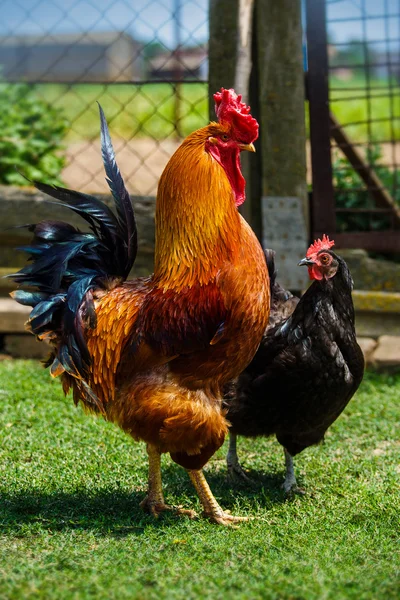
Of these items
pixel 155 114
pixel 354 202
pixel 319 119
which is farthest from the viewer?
pixel 155 114

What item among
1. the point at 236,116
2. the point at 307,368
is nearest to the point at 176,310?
the point at 307,368

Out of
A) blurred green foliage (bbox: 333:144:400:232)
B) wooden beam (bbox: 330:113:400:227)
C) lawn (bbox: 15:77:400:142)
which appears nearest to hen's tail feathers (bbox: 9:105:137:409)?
wooden beam (bbox: 330:113:400:227)

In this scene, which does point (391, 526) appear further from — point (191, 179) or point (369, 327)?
point (369, 327)

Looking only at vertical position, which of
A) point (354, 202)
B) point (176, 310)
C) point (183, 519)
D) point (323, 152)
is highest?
point (323, 152)

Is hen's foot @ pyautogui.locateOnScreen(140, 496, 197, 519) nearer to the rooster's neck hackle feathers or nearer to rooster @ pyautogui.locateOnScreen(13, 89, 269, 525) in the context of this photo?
rooster @ pyautogui.locateOnScreen(13, 89, 269, 525)

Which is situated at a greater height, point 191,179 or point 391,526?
point 191,179

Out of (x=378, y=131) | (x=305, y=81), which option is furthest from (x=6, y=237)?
(x=378, y=131)

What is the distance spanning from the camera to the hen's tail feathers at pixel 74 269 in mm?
4016

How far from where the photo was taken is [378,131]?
47.4 ft

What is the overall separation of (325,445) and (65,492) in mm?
1785

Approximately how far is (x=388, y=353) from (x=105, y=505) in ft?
10.2

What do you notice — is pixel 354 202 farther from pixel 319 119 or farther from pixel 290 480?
pixel 290 480

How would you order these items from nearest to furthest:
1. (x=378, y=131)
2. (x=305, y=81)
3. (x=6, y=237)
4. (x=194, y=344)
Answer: (x=194, y=344)
(x=305, y=81)
(x=6, y=237)
(x=378, y=131)

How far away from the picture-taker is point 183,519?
4.06 meters
